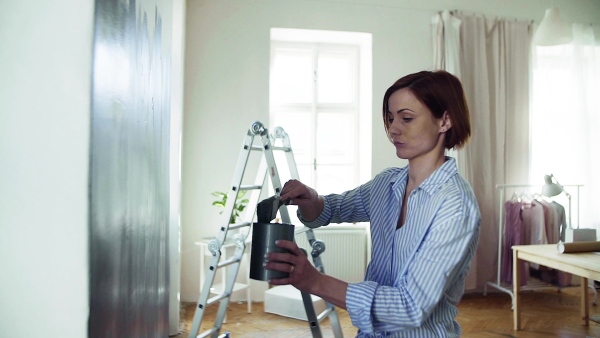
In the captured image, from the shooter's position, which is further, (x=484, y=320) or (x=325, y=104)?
(x=325, y=104)

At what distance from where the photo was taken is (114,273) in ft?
1.99

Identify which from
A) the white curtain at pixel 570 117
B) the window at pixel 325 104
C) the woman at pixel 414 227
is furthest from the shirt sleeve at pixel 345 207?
the white curtain at pixel 570 117

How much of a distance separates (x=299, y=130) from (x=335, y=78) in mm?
777

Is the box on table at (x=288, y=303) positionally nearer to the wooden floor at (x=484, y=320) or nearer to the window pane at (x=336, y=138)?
the wooden floor at (x=484, y=320)

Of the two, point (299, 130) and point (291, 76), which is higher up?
point (291, 76)

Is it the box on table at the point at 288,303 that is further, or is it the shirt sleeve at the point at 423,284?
the box on table at the point at 288,303

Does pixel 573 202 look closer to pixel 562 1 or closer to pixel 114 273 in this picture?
pixel 562 1

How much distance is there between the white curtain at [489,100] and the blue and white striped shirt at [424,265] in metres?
3.84

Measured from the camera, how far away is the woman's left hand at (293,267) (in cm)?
97

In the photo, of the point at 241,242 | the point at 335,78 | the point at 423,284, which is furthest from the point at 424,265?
the point at 335,78

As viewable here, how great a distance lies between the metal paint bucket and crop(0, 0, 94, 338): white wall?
2.02 ft

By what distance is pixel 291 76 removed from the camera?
5.18m

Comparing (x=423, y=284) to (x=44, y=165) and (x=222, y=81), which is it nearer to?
(x=44, y=165)

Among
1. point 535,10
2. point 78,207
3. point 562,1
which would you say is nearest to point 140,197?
point 78,207
